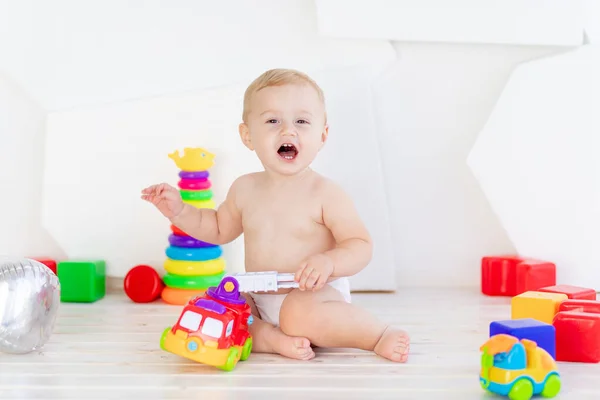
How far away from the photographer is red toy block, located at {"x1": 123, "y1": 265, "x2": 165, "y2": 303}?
2018mm

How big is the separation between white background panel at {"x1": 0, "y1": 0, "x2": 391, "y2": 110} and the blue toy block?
1.04 metres

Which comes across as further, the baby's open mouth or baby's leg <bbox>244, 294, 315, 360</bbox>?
the baby's open mouth

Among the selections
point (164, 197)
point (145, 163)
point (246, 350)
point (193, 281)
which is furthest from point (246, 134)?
point (145, 163)

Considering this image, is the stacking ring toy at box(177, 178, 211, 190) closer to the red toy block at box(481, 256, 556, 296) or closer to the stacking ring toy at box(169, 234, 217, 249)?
the stacking ring toy at box(169, 234, 217, 249)

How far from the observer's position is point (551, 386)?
119cm

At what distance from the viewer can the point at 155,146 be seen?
2166mm

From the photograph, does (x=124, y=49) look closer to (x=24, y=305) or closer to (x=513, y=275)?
(x=24, y=305)

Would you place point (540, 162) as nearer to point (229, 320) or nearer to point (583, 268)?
point (583, 268)

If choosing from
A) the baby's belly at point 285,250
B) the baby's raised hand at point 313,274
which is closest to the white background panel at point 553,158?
the baby's belly at point 285,250

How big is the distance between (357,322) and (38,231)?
3.66 feet

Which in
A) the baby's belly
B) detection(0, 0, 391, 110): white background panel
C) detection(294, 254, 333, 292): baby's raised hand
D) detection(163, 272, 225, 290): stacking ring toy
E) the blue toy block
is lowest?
the blue toy block

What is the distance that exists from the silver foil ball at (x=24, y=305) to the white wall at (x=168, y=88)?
661mm

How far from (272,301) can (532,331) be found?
0.51m

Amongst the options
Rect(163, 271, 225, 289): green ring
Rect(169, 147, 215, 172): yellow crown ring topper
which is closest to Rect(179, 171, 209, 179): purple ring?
Rect(169, 147, 215, 172): yellow crown ring topper
